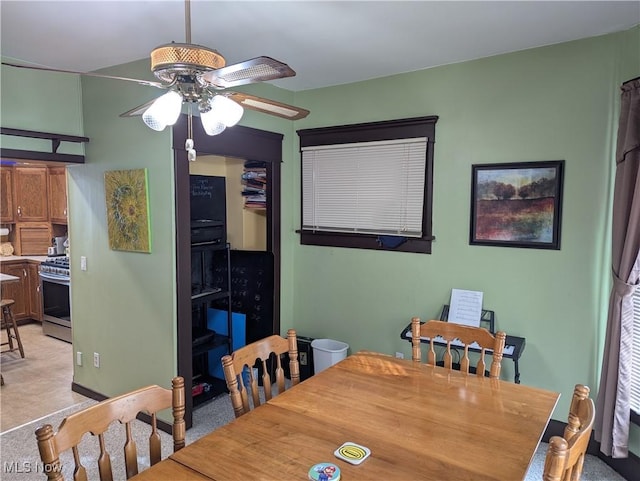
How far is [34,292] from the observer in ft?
18.6

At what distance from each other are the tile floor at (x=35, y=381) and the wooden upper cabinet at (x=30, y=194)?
1.60m

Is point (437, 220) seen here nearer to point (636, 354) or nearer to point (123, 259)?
point (636, 354)

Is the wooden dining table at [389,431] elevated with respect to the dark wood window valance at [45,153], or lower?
lower

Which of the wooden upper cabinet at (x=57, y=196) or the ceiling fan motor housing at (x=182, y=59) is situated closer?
the ceiling fan motor housing at (x=182, y=59)

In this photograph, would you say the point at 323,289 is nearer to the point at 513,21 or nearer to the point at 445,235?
the point at 445,235

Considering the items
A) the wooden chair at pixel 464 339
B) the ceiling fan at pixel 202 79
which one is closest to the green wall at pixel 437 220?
the wooden chair at pixel 464 339

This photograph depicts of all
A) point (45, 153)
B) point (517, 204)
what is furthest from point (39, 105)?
point (517, 204)

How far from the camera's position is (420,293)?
3400 millimetres

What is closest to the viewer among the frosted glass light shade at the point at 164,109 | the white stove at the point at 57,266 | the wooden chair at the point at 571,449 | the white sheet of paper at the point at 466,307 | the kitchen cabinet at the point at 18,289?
the wooden chair at the point at 571,449

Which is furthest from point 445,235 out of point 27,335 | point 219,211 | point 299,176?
point 27,335

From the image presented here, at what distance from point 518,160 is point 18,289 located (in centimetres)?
588

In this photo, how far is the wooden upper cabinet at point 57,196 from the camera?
587cm

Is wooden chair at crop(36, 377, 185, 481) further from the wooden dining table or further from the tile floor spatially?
the tile floor

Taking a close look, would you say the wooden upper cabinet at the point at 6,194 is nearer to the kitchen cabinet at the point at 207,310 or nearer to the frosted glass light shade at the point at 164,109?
the kitchen cabinet at the point at 207,310
